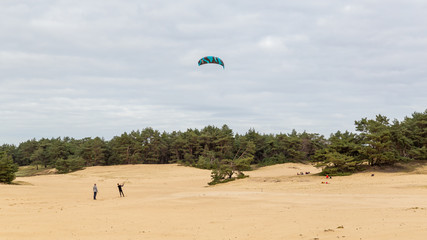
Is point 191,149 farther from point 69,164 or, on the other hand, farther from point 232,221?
point 232,221

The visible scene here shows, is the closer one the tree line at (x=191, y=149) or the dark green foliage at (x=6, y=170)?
the dark green foliage at (x=6, y=170)

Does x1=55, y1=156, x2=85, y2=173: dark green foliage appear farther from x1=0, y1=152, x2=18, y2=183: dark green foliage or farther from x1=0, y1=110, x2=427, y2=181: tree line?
x1=0, y1=152, x2=18, y2=183: dark green foliage

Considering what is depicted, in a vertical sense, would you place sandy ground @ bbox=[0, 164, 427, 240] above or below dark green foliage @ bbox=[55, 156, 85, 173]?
below

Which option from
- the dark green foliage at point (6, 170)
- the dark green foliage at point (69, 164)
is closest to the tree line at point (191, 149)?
the dark green foliage at point (69, 164)

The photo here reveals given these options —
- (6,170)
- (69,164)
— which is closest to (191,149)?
(69,164)

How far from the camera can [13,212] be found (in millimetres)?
17047

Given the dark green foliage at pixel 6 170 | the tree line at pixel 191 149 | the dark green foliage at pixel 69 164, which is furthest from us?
the tree line at pixel 191 149

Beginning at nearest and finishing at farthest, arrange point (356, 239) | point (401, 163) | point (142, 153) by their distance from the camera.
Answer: point (356, 239)
point (401, 163)
point (142, 153)

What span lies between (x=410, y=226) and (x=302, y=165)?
177 feet

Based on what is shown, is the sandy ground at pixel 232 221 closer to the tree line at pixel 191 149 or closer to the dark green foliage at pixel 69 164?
the tree line at pixel 191 149

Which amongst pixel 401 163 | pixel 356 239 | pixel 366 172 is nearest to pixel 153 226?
pixel 356 239

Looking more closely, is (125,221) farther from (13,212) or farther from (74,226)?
(13,212)

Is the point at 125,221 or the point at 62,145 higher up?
the point at 62,145

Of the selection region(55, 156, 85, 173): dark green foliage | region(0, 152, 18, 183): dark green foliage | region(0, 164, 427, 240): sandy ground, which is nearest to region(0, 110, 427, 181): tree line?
region(55, 156, 85, 173): dark green foliage
